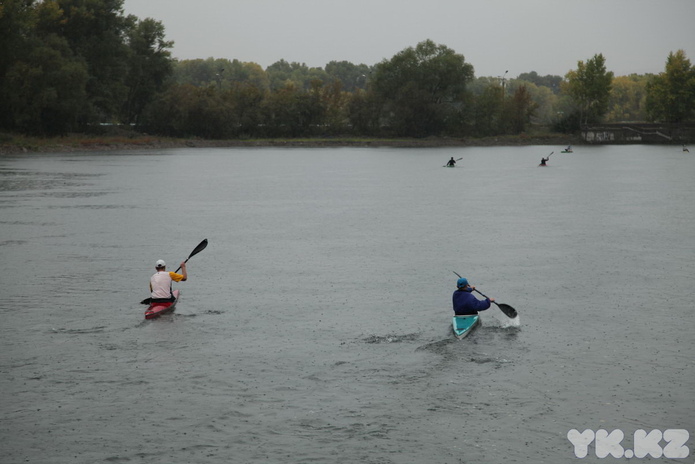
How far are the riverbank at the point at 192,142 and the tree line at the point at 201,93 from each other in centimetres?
233

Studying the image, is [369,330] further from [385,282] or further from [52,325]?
[52,325]

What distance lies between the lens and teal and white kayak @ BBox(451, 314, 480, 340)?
76.8ft

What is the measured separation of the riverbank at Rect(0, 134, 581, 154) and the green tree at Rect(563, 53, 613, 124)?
32.1 feet

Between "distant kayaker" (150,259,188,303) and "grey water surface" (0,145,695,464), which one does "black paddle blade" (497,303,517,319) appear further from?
"distant kayaker" (150,259,188,303)

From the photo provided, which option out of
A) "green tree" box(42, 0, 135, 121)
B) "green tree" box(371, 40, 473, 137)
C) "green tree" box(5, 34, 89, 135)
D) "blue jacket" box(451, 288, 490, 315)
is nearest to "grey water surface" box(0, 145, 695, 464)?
"blue jacket" box(451, 288, 490, 315)

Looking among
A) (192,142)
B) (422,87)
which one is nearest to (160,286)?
(192,142)

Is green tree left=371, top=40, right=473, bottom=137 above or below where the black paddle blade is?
above

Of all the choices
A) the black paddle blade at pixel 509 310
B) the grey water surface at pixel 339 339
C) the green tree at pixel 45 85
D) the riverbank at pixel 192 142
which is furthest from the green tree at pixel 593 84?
the black paddle blade at pixel 509 310

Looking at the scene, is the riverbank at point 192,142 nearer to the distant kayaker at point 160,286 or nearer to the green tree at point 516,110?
the green tree at point 516,110

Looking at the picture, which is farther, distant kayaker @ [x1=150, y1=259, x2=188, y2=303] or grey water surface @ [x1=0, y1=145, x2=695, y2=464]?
distant kayaker @ [x1=150, y1=259, x2=188, y2=303]

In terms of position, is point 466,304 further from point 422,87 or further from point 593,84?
point 593,84

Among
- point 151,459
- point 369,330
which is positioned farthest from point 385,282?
point 151,459

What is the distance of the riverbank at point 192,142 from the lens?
5251 inches

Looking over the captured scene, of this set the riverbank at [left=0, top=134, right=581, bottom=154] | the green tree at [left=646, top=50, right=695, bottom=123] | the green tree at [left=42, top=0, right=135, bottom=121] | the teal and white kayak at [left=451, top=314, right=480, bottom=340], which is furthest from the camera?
the green tree at [left=646, top=50, right=695, bottom=123]
